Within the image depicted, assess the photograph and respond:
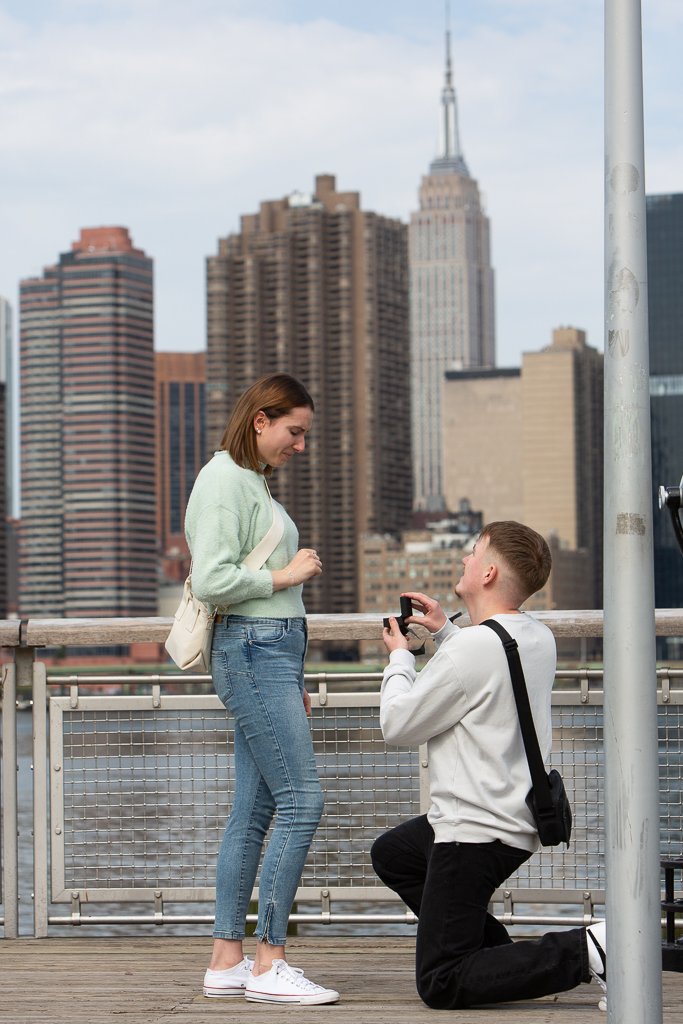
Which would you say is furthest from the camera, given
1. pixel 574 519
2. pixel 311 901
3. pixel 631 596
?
pixel 574 519

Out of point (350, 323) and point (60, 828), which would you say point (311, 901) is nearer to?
point (60, 828)

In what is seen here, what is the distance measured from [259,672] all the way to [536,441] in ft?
528

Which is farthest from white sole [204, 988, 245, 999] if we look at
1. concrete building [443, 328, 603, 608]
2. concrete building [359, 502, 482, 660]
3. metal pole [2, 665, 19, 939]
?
concrete building [443, 328, 603, 608]

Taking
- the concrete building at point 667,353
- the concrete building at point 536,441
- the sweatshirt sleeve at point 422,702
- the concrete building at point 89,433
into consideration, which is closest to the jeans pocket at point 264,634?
the sweatshirt sleeve at point 422,702

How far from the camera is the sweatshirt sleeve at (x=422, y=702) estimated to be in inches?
161

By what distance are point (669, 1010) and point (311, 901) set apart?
1639mm

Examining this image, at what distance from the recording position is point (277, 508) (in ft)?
14.9

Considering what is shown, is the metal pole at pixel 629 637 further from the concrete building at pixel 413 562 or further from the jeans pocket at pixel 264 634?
the concrete building at pixel 413 562

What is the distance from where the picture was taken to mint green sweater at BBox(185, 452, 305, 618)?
4.31m

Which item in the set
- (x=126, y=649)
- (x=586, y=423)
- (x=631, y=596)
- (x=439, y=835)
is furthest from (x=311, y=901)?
(x=586, y=423)

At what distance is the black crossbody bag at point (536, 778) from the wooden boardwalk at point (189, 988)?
499 millimetres

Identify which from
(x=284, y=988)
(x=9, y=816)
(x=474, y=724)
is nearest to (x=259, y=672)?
(x=474, y=724)

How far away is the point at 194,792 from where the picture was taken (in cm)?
568

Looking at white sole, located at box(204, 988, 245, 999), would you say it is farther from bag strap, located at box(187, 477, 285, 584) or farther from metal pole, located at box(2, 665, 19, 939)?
metal pole, located at box(2, 665, 19, 939)
